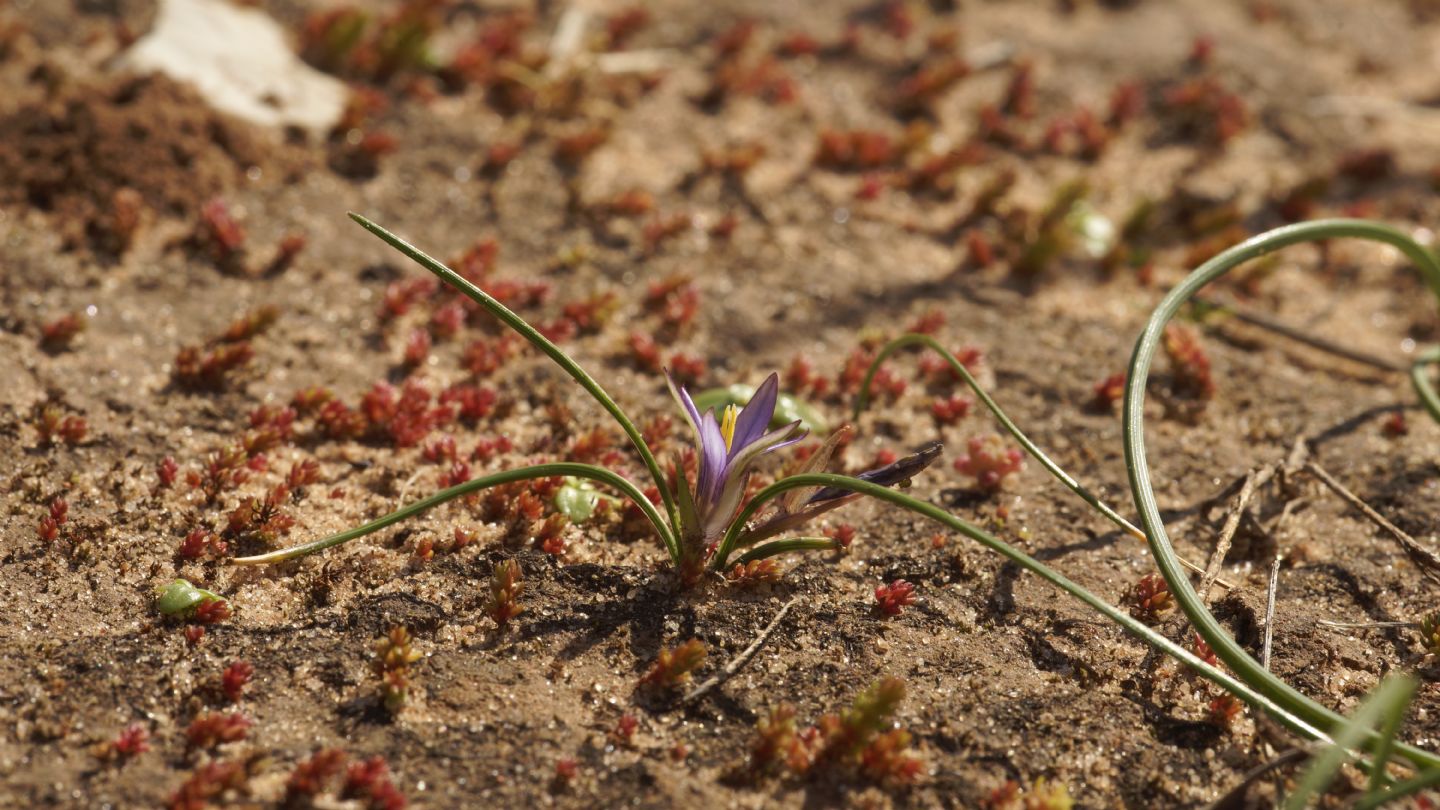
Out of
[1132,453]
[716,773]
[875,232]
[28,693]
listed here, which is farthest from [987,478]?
[28,693]

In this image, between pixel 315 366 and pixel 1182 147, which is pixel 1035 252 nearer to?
pixel 1182 147

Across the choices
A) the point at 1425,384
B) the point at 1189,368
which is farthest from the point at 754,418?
the point at 1425,384

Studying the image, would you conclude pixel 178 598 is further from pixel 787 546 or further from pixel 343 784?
pixel 787 546

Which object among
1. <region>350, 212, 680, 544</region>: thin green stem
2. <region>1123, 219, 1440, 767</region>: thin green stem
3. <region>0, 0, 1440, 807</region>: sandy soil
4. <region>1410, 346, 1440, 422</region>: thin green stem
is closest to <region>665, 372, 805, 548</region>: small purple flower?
<region>350, 212, 680, 544</region>: thin green stem

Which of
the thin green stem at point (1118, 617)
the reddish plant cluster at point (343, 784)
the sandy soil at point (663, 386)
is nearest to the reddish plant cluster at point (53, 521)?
the sandy soil at point (663, 386)

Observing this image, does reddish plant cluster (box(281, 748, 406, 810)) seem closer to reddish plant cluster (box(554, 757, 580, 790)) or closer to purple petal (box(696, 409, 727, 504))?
reddish plant cluster (box(554, 757, 580, 790))
